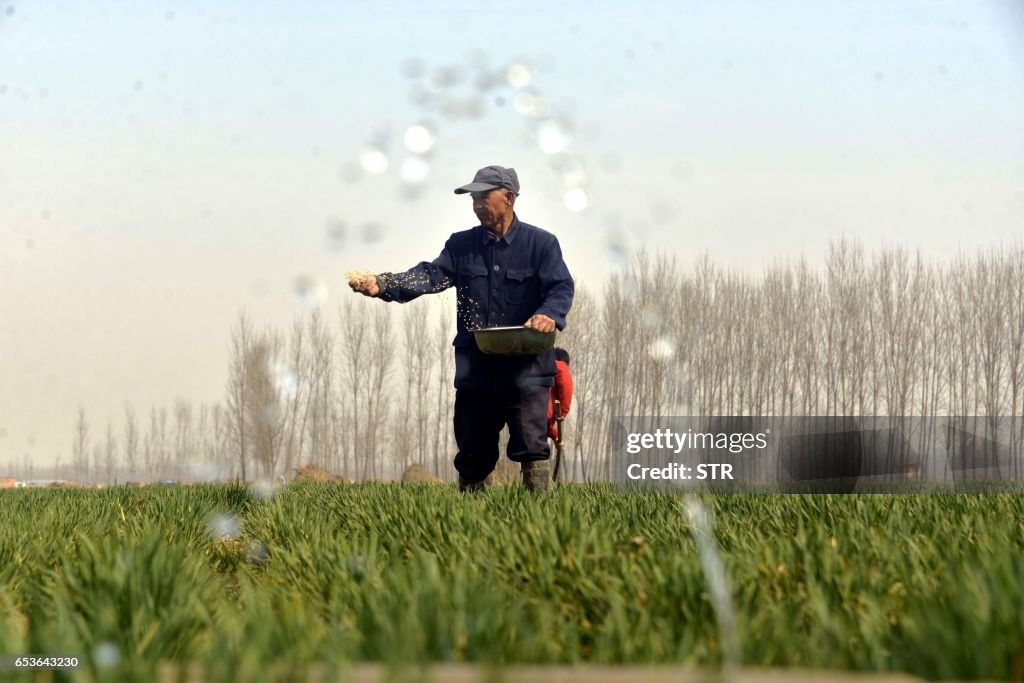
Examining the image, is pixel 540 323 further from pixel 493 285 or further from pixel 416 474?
pixel 416 474

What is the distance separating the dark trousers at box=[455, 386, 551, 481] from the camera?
→ 6707mm

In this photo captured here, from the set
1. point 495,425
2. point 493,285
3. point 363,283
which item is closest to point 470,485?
point 495,425

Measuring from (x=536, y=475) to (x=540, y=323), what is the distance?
1117 mm

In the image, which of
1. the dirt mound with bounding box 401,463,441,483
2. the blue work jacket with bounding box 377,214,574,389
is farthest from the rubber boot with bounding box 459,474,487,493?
the dirt mound with bounding box 401,463,441,483

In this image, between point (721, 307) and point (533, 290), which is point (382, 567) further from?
point (721, 307)

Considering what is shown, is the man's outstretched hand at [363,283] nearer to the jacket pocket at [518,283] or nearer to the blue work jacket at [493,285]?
the blue work jacket at [493,285]

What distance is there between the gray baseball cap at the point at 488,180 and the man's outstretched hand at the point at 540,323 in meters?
0.97

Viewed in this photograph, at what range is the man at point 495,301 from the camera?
22.0 feet

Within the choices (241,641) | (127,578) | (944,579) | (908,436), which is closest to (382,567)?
(127,578)

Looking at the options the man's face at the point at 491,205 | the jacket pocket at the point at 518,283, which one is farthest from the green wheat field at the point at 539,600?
the man's face at the point at 491,205

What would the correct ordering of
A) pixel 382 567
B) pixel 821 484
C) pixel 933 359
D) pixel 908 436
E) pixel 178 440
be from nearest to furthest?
pixel 382 567, pixel 821 484, pixel 933 359, pixel 908 436, pixel 178 440

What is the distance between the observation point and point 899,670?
219 cm

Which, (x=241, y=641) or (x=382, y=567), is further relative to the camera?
(x=382, y=567)

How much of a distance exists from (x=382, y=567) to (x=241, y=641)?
126cm
